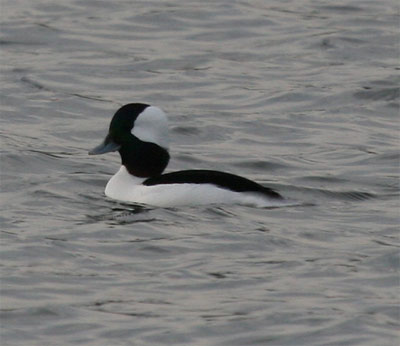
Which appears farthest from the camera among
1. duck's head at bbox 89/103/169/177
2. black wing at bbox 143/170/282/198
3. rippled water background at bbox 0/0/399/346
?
duck's head at bbox 89/103/169/177

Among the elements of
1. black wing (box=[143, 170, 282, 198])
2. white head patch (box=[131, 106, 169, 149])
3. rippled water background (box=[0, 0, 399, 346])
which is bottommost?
rippled water background (box=[0, 0, 399, 346])

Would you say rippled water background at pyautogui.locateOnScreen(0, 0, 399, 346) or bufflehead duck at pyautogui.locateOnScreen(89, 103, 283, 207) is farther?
bufflehead duck at pyautogui.locateOnScreen(89, 103, 283, 207)

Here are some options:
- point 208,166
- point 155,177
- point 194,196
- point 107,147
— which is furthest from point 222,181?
point 208,166

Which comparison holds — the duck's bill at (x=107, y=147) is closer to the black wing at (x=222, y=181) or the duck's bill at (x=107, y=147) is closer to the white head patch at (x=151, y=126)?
the white head patch at (x=151, y=126)

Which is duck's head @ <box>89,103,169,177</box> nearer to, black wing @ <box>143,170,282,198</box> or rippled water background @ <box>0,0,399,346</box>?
rippled water background @ <box>0,0,399,346</box>

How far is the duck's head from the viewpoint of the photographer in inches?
549

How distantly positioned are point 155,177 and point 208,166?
1709mm

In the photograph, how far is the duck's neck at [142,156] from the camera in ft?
46.0

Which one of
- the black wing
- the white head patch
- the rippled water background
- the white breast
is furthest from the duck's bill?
the black wing

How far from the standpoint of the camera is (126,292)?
35.5 feet

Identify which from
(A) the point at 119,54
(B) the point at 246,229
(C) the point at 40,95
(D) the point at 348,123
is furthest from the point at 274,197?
(A) the point at 119,54

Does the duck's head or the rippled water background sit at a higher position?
the duck's head

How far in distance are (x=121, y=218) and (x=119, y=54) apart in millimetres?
6787

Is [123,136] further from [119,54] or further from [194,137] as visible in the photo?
[119,54]
